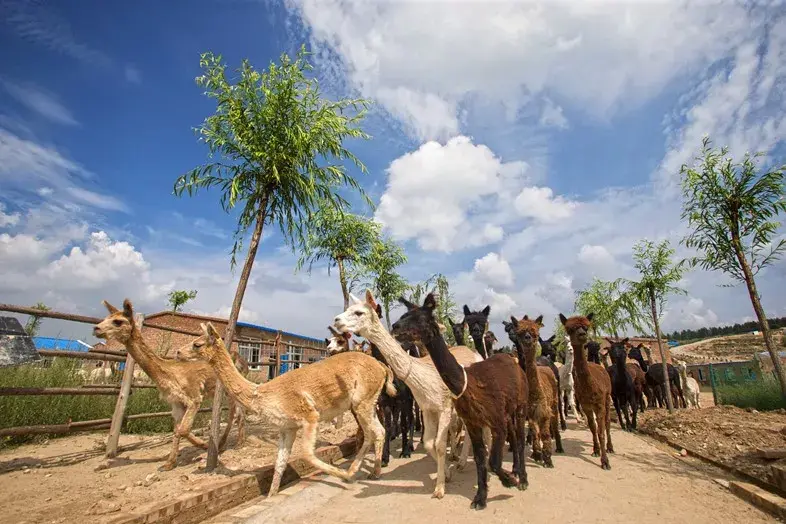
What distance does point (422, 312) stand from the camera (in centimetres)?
505

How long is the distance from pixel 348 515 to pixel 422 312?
7.92ft

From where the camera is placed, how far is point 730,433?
8188mm

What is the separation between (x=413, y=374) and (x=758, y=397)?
14834mm

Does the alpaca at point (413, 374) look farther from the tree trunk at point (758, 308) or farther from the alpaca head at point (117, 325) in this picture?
the tree trunk at point (758, 308)

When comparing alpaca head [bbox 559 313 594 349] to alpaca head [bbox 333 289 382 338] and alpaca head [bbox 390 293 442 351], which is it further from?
alpaca head [bbox 333 289 382 338]

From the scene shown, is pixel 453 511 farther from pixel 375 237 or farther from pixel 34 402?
pixel 375 237

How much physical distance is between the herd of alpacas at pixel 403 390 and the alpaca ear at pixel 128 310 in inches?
0.7

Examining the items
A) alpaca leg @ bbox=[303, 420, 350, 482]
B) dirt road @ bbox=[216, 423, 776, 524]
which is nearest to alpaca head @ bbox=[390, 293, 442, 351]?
alpaca leg @ bbox=[303, 420, 350, 482]

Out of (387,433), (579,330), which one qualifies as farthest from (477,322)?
(387,433)

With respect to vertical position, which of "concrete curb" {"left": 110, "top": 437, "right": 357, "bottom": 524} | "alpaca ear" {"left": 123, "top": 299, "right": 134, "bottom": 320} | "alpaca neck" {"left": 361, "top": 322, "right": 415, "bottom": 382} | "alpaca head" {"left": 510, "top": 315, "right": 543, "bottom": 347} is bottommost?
"concrete curb" {"left": 110, "top": 437, "right": 357, "bottom": 524}

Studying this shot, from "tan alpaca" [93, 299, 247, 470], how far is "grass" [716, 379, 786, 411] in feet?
53.4

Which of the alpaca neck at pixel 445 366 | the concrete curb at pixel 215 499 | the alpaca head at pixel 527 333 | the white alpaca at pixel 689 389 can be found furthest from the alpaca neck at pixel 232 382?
the white alpaca at pixel 689 389

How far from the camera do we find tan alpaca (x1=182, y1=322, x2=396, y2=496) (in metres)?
5.45

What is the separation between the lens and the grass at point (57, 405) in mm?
7535
